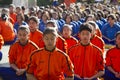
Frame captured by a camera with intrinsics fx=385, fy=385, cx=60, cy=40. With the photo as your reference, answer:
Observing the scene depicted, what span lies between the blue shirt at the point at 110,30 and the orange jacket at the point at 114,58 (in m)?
6.53

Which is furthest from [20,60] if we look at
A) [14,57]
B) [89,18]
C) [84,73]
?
[89,18]

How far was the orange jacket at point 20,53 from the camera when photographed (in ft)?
25.3

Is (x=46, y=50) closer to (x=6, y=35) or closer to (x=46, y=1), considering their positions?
(x=6, y=35)

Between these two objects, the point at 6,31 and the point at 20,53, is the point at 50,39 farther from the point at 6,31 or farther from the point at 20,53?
the point at 6,31

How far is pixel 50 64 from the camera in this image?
6184 mm

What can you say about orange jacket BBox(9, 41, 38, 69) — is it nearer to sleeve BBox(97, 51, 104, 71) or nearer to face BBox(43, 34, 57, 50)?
sleeve BBox(97, 51, 104, 71)

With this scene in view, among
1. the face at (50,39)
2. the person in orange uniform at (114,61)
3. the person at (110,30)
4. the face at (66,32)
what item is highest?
the face at (50,39)

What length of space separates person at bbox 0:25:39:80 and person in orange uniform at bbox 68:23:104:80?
96cm

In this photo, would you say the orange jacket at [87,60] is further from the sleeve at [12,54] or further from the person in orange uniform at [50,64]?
the sleeve at [12,54]

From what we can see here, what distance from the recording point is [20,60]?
787cm

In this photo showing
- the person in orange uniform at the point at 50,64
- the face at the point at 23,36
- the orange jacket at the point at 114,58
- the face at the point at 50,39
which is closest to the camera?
the face at the point at 50,39

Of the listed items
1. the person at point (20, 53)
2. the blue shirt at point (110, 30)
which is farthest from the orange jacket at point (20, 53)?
the blue shirt at point (110, 30)

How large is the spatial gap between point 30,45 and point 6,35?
625 centimetres

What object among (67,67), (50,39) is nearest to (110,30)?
(67,67)
